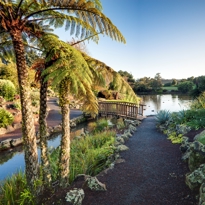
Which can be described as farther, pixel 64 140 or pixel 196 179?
pixel 64 140

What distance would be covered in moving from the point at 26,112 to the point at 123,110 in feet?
33.7

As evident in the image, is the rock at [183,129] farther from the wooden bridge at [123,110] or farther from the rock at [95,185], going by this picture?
the wooden bridge at [123,110]

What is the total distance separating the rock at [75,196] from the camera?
3035 mm

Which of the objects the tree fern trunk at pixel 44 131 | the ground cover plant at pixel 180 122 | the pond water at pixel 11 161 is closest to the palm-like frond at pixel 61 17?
the tree fern trunk at pixel 44 131

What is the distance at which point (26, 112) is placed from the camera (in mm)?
2988

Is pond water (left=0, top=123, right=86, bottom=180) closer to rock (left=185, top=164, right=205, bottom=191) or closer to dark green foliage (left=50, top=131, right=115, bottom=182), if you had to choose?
dark green foliage (left=50, top=131, right=115, bottom=182)

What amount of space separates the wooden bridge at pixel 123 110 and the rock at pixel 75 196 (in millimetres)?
8697

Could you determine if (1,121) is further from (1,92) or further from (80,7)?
(80,7)

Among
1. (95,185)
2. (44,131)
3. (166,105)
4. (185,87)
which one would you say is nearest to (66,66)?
(44,131)

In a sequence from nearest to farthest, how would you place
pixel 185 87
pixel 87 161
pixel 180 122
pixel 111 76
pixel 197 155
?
1. pixel 111 76
2. pixel 197 155
3. pixel 87 161
4. pixel 180 122
5. pixel 185 87

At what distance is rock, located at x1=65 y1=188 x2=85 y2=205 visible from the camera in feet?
9.96

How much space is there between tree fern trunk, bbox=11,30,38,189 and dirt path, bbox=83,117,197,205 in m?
1.12

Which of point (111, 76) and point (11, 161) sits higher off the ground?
point (111, 76)

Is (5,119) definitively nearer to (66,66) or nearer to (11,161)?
(11,161)
